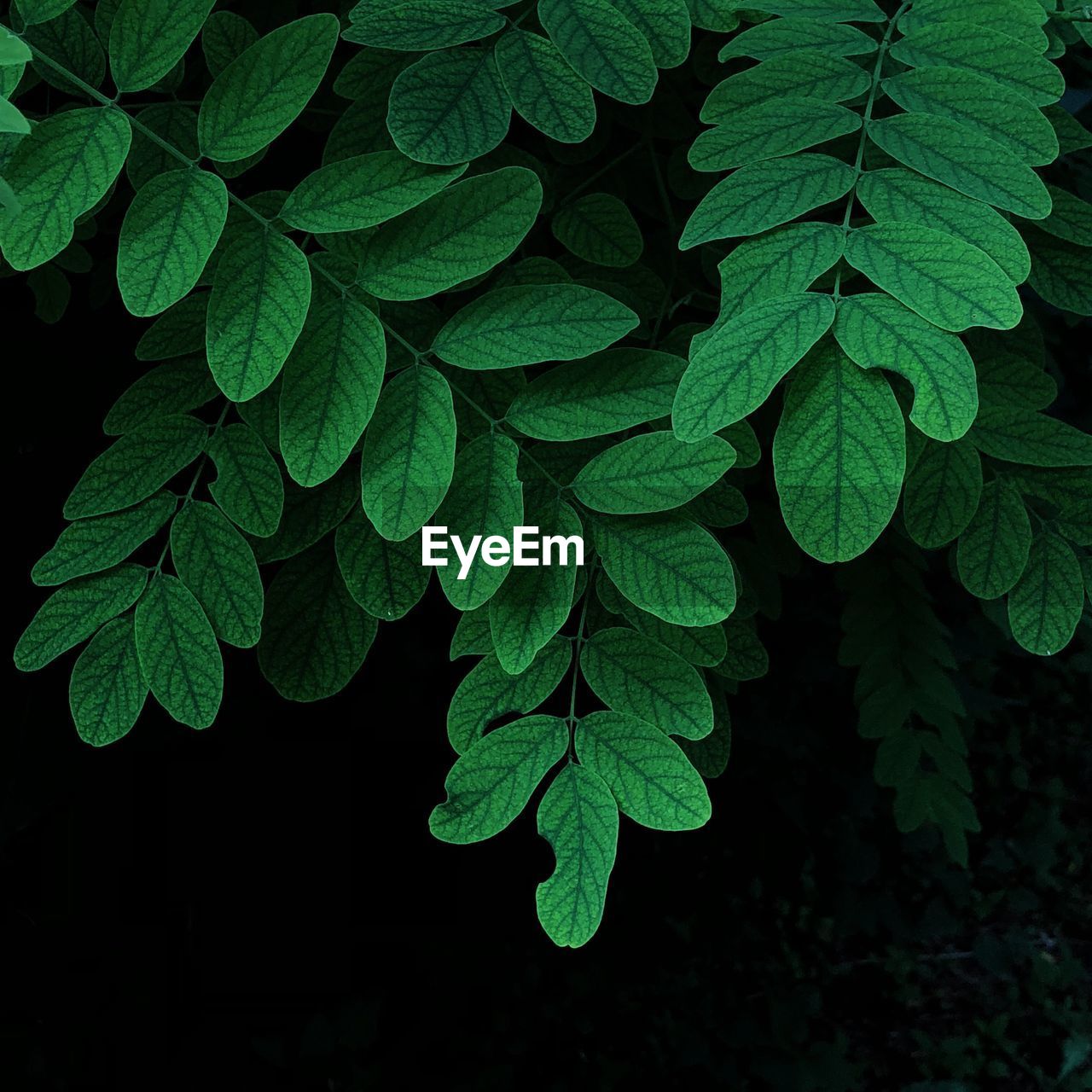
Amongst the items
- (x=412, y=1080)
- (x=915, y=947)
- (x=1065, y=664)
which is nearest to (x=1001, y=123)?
(x=412, y=1080)

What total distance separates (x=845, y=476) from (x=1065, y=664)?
3398 mm

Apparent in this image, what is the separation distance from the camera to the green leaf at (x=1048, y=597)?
900 mm

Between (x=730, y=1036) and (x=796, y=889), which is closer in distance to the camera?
(x=730, y=1036)

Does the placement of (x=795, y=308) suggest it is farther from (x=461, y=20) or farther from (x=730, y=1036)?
(x=730, y=1036)

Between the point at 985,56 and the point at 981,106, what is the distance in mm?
48

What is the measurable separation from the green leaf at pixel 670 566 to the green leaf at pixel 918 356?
16cm

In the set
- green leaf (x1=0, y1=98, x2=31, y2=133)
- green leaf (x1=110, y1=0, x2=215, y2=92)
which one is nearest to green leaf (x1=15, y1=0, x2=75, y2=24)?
green leaf (x1=110, y1=0, x2=215, y2=92)

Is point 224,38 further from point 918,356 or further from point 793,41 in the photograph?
point 918,356

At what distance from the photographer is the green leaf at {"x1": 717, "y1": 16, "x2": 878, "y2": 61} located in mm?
815

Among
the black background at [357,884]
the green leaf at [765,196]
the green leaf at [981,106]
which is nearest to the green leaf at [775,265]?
the green leaf at [765,196]

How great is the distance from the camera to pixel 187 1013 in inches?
74.5

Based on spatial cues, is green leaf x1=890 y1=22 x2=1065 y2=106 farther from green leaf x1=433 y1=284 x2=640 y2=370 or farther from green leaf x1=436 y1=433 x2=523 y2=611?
green leaf x1=436 y1=433 x2=523 y2=611

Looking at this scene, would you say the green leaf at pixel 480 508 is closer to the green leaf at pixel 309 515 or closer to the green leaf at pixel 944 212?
the green leaf at pixel 309 515

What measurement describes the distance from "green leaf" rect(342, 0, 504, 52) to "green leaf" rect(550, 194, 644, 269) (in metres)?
0.23
